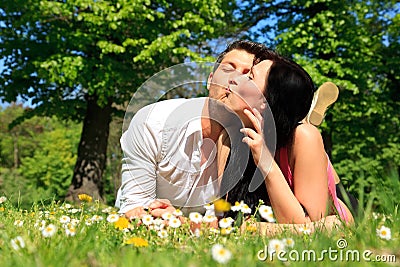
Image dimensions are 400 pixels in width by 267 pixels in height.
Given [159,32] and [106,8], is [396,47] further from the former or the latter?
[106,8]

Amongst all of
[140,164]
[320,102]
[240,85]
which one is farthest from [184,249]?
[320,102]

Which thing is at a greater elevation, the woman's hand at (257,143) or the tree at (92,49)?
the tree at (92,49)

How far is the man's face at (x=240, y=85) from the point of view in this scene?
2811mm

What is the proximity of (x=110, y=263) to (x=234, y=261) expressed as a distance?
0.37 meters

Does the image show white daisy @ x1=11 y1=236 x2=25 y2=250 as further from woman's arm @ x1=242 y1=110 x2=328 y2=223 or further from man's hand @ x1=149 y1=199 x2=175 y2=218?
woman's arm @ x1=242 y1=110 x2=328 y2=223

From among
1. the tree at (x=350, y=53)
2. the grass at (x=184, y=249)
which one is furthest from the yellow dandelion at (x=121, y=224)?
the tree at (x=350, y=53)

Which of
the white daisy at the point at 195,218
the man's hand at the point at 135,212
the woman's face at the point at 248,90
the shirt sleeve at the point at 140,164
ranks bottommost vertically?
the man's hand at the point at 135,212

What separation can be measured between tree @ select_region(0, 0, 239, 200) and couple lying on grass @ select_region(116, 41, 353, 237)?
675 centimetres

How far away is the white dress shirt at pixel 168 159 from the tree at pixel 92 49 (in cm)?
669

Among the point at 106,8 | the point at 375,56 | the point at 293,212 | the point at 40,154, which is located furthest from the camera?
the point at 40,154

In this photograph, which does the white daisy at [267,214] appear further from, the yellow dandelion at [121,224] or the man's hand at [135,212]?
the man's hand at [135,212]

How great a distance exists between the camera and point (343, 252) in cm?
150

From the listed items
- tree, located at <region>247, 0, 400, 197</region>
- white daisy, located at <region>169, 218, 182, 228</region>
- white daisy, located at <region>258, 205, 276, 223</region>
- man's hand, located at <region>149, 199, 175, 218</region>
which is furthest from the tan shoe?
tree, located at <region>247, 0, 400, 197</region>

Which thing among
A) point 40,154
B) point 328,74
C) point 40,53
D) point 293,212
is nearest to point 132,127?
point 293,212
